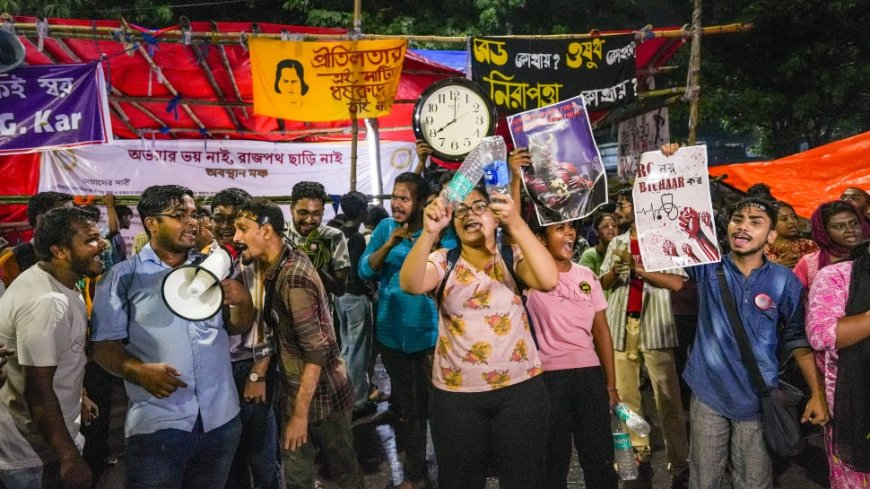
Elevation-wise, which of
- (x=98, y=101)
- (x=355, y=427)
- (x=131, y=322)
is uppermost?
(x=98, y=101)

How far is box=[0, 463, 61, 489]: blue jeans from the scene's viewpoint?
95.8 inches

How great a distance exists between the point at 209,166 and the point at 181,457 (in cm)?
898

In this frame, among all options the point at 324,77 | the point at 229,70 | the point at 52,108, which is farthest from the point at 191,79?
the point at 324,77

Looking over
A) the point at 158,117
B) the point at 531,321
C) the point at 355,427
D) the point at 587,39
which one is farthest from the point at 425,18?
the point at 531,321

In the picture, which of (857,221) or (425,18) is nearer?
(857,221)

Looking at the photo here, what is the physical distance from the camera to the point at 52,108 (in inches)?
260

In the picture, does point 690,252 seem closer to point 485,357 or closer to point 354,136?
point 485,357

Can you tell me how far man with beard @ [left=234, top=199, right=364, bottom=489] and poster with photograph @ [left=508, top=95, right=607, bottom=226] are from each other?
4.33ft

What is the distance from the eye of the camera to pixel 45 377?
2.33 meters

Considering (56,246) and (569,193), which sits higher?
(569,193)

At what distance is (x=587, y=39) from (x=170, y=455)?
6.55m

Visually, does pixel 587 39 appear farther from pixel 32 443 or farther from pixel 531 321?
pixel 32 443

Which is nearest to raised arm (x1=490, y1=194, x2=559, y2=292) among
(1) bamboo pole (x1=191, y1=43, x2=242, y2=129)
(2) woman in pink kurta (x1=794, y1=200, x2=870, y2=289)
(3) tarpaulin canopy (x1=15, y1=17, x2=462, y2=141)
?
(2) woman in pink kurta (x1=794, y1=200, x2=870, y2=289)

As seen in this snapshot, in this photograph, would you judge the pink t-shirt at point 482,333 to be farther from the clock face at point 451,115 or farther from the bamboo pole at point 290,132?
the bamboo pole at point 290,132
